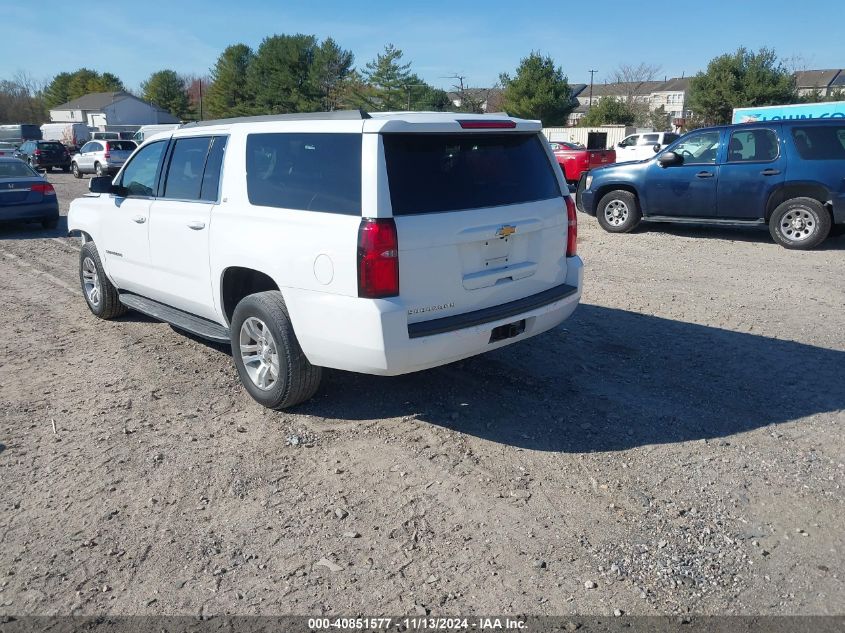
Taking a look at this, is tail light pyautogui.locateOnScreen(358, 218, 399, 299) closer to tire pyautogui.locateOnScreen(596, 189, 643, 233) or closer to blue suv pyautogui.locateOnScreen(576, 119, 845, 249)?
blue suv pyautogui.locateOnScreen(576, 119, 845, 249)

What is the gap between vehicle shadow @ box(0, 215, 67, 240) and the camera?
13414 mm

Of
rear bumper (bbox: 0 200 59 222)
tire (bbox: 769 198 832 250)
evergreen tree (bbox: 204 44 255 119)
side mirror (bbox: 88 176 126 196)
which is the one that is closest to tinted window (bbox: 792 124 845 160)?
tire (bbox: 769 198 832 250)

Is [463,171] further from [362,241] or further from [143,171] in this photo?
[143,171]

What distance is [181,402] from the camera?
16.2 feet

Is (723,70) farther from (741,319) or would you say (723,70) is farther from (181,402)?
(181,402)

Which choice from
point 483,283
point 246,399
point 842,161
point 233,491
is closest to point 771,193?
point 842,161

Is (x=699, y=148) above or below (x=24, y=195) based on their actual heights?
above

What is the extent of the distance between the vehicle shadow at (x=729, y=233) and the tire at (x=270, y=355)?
9.40 meters

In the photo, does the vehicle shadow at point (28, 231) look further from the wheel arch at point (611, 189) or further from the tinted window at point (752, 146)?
the tinted window at point (752, 146)

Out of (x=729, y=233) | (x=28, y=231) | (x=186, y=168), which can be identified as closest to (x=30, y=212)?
(x=28, y=231)

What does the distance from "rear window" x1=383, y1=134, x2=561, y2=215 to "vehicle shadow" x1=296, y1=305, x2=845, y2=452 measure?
1442 mm

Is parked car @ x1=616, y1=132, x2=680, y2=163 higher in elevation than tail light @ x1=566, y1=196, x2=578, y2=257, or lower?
higher

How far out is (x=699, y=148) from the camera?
37.3 feet

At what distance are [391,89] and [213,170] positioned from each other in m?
55.5
